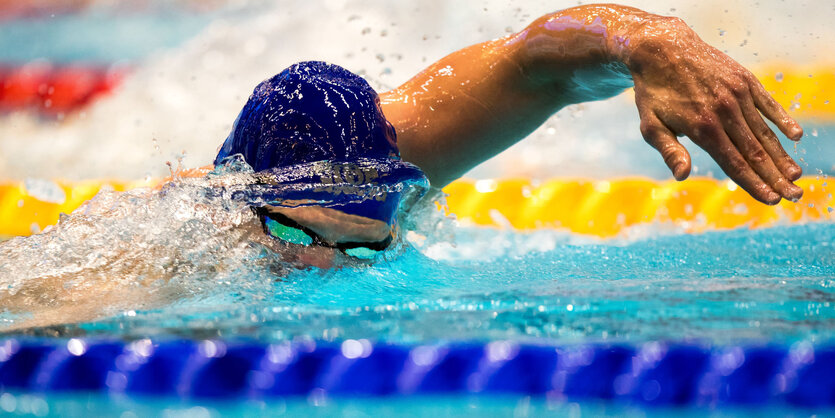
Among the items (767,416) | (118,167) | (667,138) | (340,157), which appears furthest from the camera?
(118,167)

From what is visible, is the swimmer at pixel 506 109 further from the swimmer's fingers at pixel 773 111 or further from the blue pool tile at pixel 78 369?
the blue pool tile at pixel 78 369

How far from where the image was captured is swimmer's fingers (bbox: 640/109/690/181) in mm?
905

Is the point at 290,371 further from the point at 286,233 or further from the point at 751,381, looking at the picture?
the point at 751,381

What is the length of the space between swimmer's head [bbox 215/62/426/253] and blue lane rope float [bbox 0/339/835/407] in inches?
9.8

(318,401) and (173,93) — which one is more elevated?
(173,93)

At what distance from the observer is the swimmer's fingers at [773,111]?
946 millimetres

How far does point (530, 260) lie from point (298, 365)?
0.75 m

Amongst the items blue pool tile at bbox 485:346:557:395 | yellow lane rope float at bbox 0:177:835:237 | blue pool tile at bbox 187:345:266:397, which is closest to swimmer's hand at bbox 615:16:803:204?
blue pool tile at bbox 485:346:557:395

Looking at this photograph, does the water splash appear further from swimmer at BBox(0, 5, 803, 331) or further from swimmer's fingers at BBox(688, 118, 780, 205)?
swimmer's fingers at BBox(688, 118, 780, 205)

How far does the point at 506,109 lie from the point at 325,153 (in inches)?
15.1

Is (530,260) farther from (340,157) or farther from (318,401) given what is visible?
(318,401)

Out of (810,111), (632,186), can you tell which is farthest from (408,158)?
(810,111)

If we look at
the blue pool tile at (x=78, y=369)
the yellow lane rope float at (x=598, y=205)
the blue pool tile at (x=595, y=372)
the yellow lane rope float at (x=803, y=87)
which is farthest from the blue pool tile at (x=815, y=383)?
the yellow lane rope float at (x=803, y=87)

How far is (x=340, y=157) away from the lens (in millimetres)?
1160
